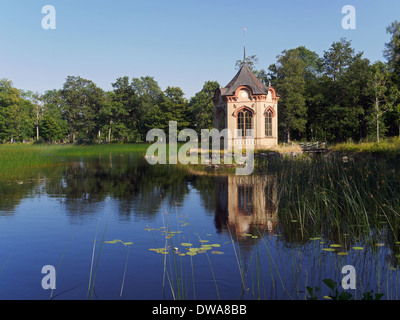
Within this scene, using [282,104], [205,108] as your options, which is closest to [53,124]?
[205,108]

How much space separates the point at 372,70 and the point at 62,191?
112ft

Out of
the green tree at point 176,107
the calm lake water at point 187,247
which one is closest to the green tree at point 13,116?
the green tree at point 176,107

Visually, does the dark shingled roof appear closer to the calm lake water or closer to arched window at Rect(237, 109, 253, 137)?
arched window at Rect(237, 109, 253, 137)

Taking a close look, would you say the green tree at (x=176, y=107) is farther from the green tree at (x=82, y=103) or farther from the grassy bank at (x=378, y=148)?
the grassy bank at (x=378, y=148)

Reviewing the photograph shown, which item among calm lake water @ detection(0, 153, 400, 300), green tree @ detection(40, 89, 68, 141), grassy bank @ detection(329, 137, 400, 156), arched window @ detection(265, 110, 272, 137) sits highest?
green tree @ detection(40, 89, 68, 141)

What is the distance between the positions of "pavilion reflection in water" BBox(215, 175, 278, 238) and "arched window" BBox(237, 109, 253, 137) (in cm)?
1817

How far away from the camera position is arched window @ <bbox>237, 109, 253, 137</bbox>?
34688 millimetres

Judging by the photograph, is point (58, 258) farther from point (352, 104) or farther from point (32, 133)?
point (32, 133)

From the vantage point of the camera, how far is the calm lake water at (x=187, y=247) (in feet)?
17.6

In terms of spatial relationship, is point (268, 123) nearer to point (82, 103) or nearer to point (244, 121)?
point (244, 121)

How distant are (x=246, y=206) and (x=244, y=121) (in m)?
24.3

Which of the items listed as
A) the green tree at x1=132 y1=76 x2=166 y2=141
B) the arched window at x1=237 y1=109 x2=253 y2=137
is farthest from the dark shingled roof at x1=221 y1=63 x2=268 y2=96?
the green tree at x1=132 y1=76 x2=166 y2=141

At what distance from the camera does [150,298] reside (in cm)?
505
